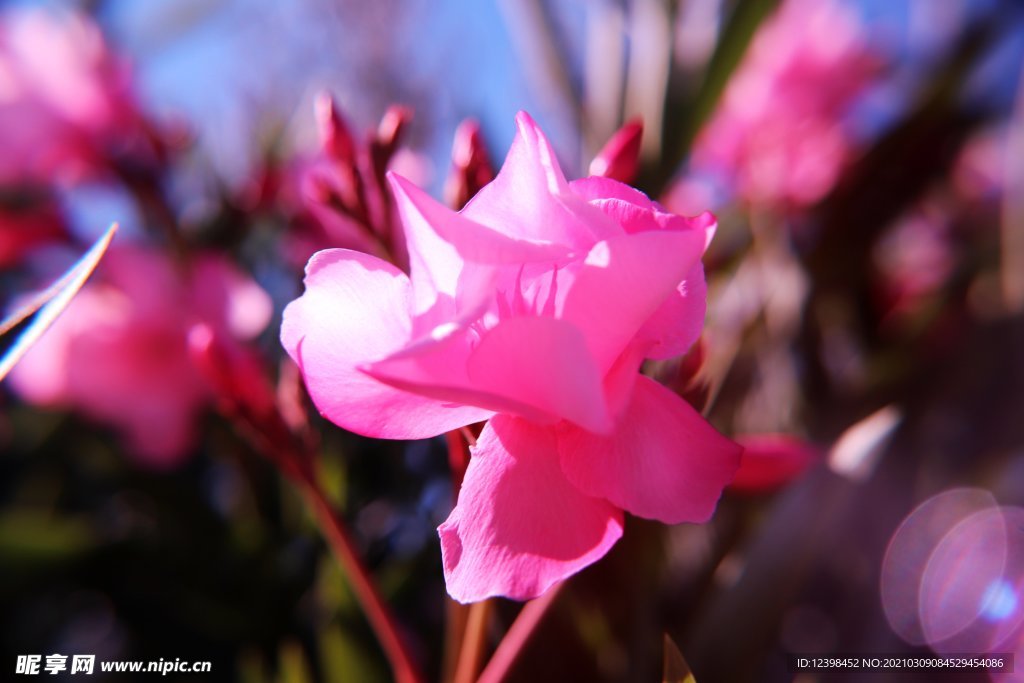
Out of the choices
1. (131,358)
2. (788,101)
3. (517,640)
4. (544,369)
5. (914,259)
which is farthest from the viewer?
(914,259)

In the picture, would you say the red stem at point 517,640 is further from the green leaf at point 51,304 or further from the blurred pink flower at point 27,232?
the blurred pink flower at point 27,232

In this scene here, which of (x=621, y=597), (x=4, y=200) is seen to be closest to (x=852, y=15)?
(x=621, y=597)

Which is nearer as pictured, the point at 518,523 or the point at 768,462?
the point at 518,523

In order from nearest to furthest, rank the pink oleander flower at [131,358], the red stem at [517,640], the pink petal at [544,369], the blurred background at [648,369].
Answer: the pink petal at [544,369] → the red stem at [517,640] → the blurred background at [648,369] → the pink oleander flower at [131,358]

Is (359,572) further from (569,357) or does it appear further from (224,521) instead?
(224,521)

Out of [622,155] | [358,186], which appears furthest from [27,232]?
[622,155]

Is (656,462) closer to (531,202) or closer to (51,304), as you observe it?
(531,202)

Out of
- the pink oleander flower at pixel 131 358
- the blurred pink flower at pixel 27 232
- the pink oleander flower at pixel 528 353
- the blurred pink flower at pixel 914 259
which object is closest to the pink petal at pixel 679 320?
the pink oleander flower at pixel 528 353

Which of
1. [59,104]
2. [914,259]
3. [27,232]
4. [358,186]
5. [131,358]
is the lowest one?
[914,259]
